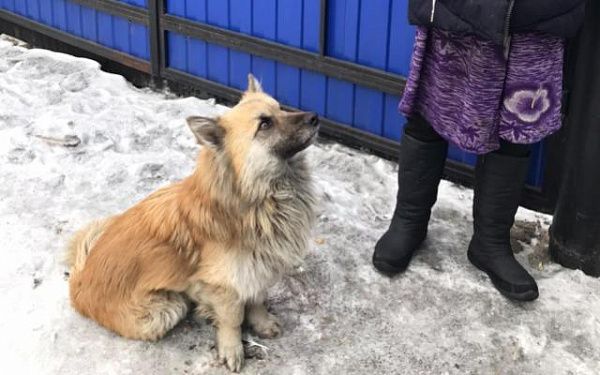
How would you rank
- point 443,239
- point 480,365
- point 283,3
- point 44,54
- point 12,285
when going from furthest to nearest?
point 44,54 < point 283,3 < point 443,239 < point 12,285 < point 480,365

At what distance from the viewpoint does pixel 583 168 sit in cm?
311

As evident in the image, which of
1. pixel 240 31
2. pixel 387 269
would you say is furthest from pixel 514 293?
pixel 240 31

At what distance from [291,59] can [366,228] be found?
142 centimetres

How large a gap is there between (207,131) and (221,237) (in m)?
0.41

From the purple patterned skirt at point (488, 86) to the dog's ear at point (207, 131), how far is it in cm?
95

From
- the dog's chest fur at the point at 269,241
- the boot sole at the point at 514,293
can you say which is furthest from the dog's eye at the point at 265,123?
the boot sole at the point at 514,293

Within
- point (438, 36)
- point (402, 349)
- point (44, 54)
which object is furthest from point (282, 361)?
point (44, 54)

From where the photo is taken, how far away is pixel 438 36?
2902 mm

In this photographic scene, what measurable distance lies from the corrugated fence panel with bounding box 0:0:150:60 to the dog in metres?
3.08

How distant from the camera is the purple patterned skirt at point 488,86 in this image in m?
2.73

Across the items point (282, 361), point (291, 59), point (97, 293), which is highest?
point (291, 59)

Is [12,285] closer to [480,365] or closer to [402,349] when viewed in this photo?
[402,349]

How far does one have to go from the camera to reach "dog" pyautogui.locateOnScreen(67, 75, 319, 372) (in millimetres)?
2584

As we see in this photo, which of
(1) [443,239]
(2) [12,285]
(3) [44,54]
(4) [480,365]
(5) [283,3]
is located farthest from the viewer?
(3) [44,54]
